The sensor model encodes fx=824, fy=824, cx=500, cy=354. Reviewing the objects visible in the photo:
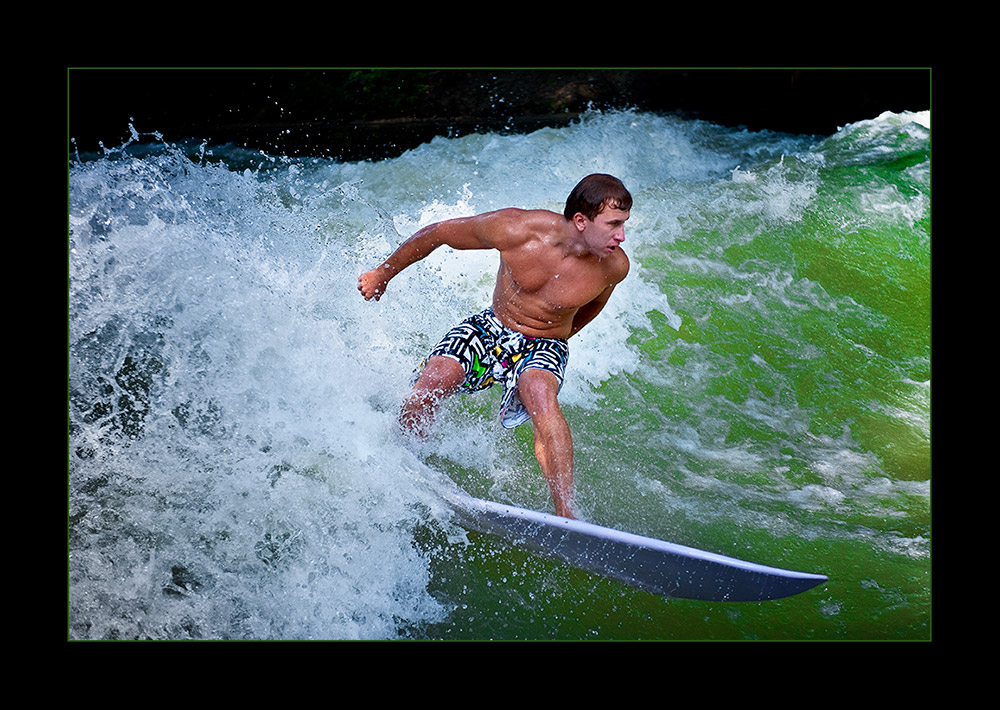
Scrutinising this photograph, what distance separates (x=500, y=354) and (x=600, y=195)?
674 millimetres

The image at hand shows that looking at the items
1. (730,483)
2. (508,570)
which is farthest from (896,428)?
(508,570)

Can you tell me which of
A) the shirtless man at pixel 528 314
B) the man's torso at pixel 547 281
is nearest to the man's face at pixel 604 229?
the shirtless man at pixel 528 314

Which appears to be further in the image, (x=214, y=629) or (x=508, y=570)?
(x=508, y=570)

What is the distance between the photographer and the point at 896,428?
12.2 ft

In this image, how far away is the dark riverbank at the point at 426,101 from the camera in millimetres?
6574

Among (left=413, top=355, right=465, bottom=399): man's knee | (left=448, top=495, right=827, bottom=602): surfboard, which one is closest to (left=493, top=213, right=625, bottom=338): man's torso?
(left=413, top=355, right=465, bottom=399): man's knee

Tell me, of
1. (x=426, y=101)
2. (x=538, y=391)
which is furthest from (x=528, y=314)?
(x=426, y=101)

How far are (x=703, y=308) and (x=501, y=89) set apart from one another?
374 centimetres

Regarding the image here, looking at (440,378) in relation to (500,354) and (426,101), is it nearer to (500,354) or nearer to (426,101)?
(500,354)

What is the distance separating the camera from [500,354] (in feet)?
9.18

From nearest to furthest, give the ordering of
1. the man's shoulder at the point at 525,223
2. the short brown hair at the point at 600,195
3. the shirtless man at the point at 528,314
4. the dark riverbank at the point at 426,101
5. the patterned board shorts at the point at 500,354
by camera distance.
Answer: the short brown hair at the point at 600,195
the shirtless man at the point at 528,314
the man's shoulder at the point at 525,223
the patterned board shorts at the point at 500,354
the dark riverbank at the point at 426,101

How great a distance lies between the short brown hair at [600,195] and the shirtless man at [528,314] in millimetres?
20

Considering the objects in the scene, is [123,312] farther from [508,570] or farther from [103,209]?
[508,570]

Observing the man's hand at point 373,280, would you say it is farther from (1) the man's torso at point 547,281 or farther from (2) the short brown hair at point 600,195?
(2) the short brown hair at point 600,195
